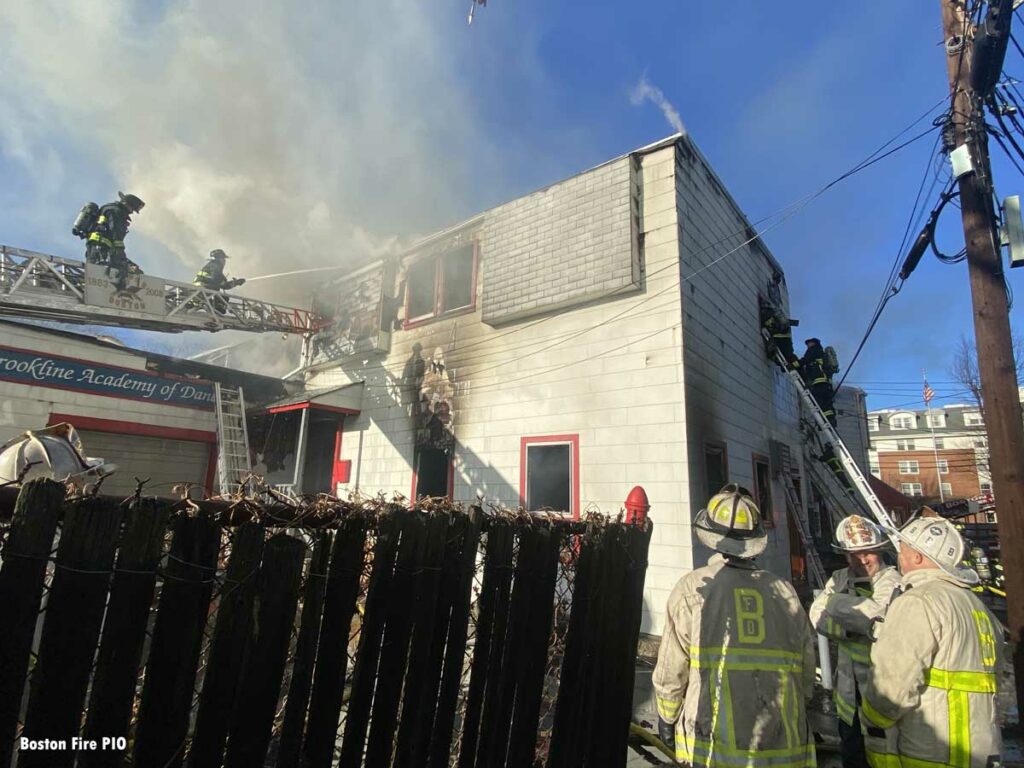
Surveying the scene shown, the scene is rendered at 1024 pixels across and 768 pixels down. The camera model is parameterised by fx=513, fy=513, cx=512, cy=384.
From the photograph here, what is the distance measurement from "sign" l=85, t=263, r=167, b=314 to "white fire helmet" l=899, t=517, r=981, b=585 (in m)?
11.6

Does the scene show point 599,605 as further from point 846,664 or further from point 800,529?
point 800,529

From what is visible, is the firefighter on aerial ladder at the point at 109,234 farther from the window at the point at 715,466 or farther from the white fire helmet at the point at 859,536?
the white fire helmet at the point at 859,536

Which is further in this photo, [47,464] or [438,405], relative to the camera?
[438,405]

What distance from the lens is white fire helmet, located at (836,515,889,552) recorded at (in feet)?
12.0

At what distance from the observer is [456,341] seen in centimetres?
1025

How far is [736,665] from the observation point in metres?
2.45

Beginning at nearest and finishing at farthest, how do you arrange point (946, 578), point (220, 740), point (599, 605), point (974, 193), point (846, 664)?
point (220, 740) → point (946, 578) → point (599, 605) → point (846, 664) → point (974, 193)

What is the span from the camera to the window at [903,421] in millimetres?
57638

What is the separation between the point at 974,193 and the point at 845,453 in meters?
5.21

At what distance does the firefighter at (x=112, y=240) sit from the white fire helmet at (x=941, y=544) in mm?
11796

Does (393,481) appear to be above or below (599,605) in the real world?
above

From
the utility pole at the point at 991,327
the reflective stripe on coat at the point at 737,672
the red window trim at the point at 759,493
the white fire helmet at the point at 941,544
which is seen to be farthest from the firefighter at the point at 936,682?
the red window trim at the point at 759,493

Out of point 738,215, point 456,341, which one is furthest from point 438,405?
point 738,215

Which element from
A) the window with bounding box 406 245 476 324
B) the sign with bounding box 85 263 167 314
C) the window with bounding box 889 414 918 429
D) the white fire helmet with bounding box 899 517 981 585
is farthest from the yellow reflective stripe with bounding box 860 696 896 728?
the window with bounding box 889 414 918 429
